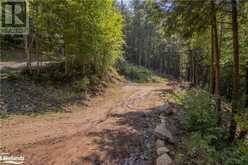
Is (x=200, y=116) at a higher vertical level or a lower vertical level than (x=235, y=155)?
higher

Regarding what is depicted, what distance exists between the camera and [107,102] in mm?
14203

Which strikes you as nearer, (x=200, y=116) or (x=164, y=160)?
(x=164, y=160)

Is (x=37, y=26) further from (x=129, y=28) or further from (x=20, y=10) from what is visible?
(x=129, y=28)

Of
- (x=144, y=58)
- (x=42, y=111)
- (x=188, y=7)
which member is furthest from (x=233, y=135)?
(x=144, y=58)

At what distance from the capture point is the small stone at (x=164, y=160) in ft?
19.4

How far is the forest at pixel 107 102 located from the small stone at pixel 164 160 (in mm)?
22

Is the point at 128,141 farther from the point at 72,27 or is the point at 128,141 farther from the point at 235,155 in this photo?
the point at 72,27

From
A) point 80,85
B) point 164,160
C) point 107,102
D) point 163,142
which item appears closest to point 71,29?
point 80,85

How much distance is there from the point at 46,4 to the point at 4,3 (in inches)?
163

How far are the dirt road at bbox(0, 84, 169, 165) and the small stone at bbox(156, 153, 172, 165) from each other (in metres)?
0.26

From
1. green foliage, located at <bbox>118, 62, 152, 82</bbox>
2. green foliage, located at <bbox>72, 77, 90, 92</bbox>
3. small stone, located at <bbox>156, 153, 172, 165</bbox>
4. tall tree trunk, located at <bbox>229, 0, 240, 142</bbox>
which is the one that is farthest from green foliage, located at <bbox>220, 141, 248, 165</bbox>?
green foliage, located at <bbox>118, 62, 152, 82</bbox>

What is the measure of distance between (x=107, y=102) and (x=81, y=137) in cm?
674

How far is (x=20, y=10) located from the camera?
15.5 metres

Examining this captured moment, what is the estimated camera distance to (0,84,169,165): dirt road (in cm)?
620
